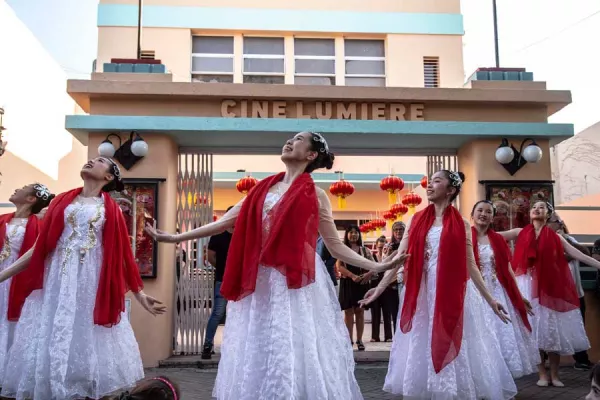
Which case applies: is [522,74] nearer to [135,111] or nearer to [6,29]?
[135,111]

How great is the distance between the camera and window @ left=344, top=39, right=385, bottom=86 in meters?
18.2

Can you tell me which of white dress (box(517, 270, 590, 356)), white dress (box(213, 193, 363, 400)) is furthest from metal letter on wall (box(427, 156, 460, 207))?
white dress (box(213, 193, 363, 400))

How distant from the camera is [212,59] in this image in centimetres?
1812

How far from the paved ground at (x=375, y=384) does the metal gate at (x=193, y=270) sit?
89 centimetres

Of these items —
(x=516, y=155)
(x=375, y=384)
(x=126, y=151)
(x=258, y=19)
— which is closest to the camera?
(x=375, y=384)

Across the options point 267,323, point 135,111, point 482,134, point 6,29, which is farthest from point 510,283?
point 6,29

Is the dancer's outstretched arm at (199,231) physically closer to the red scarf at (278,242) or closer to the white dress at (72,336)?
the red scarf at (278,242)

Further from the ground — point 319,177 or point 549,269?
point 319,177

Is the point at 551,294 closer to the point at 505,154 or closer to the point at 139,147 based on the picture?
the point at 505,154

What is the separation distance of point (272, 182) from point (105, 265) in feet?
5.21

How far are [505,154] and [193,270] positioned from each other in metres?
4.60

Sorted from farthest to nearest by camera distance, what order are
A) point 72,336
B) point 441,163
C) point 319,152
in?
point 441,163, point 72,336, point 319,152

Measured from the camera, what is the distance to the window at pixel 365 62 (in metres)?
18.2

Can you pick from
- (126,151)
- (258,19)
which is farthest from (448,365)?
(258,19)
